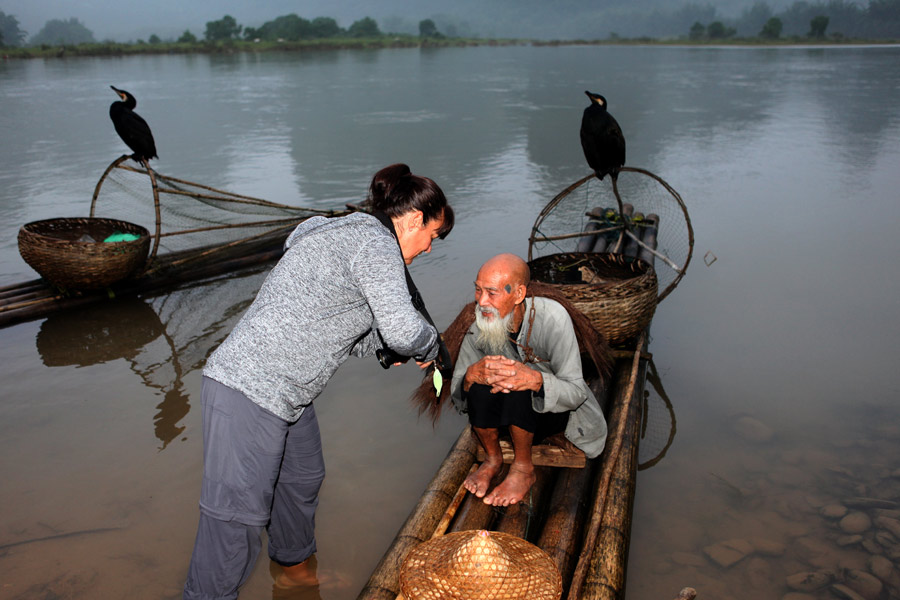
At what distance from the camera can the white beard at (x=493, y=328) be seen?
2.93 meters

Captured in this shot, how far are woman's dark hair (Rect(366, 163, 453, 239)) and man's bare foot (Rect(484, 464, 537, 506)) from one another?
1.37 m

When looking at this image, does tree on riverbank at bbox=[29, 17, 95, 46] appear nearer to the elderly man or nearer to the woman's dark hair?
the elderly man

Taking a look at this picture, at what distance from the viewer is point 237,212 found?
7.04m

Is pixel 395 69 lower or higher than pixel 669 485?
higher

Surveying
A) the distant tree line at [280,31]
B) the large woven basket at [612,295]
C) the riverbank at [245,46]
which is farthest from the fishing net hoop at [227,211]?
the distant tree line at [280,31]

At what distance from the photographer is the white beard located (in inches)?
115

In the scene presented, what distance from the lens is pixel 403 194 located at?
2098mm

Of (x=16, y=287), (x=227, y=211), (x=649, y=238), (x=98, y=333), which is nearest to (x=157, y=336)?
(x=98, y=333)

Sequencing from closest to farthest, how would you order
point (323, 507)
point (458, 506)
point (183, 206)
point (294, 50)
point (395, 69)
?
point (458, 506), point (323, 507), point (183, 206), point (395, 69), point (294, 50)

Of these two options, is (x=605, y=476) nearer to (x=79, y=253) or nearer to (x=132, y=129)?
(x=79, y=253)

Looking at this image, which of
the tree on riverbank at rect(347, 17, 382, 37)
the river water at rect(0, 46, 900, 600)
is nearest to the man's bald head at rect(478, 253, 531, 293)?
the river water at rect(0, 46, 900, 600)

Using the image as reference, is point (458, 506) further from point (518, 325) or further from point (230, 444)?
point (230, 444)

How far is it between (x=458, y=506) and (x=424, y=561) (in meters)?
0.54

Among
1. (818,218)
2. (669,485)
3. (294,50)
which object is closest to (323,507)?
(669,485)
